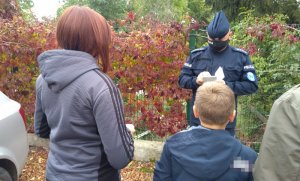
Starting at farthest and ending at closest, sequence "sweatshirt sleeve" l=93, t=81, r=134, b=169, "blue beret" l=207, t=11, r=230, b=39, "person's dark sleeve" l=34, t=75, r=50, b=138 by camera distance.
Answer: "blue beret" l=207, t=11, r=230, b=39 < "person's dark sleeve" l=34, t=75, r=50, b=138 < "sweatshirt sleeve" l=93, t=81, r=134, b=169

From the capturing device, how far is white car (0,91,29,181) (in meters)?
3.48

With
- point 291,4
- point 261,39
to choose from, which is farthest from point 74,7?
point 291,4

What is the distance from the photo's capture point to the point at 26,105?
18.2 ft

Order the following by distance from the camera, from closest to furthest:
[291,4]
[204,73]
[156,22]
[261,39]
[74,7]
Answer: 1. [74,7]
2. [204,73]
3. [261,39]
4. [156,22]
5. [291,4]

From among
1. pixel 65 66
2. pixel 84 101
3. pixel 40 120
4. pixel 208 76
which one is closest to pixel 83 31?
pixel 65 66

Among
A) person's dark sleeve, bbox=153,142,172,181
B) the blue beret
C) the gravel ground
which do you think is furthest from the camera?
the gravel ground

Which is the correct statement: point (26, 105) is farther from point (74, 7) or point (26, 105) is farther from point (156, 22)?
point (74, 7)

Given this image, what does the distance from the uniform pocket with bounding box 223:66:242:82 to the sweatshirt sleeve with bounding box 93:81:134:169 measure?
5.49 feet

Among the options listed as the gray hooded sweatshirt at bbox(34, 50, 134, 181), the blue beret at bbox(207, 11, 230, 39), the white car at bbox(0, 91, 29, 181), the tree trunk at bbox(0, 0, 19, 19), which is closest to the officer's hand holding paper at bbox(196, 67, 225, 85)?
the blue beret at bbox(207, 11, 230, 39)

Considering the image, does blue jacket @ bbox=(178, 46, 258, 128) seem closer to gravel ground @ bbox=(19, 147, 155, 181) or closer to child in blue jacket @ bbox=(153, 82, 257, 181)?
child in blue jacket @ bbox=(153, 82, 257, 181)

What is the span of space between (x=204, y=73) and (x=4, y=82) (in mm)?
3270

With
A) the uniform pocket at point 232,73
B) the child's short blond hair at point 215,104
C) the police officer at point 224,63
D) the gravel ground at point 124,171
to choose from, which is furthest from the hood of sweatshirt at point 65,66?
the gravel ground at point 124,171

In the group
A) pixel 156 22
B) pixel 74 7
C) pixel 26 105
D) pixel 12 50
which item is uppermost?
pixel 74 7

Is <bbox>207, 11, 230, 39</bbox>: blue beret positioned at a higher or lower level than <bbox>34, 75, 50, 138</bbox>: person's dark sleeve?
higher
